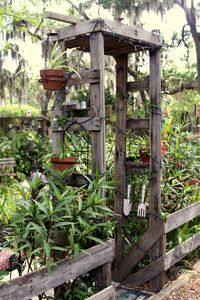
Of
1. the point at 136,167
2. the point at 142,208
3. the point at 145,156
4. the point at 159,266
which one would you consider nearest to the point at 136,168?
the point at 136,167

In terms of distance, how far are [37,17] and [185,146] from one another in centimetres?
891

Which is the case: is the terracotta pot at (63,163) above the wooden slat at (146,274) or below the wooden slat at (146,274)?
above

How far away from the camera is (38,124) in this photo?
1247 cm

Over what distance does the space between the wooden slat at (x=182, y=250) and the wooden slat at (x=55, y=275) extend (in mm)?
1045

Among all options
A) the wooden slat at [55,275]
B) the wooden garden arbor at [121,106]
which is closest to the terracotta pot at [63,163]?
the wooden garden arbor at [121,106]

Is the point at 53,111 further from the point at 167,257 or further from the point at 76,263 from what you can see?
the point at 167,257

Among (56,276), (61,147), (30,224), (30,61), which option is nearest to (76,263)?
(56,276)

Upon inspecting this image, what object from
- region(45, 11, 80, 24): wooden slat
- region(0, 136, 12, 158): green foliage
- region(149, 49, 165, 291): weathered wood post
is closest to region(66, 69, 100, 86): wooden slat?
region(45, 11, 80, 24): wooden slat

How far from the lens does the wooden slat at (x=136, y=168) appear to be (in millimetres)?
3992

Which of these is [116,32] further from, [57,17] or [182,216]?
[182,216]

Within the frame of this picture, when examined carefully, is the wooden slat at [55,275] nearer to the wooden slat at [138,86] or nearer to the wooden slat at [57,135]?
the wooden slat at [57,135]

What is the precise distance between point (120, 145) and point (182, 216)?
992 mm

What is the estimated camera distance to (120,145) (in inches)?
163

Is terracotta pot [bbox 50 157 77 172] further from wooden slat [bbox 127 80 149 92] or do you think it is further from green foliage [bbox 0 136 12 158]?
green foliage [bbox 0 136 12 158]
